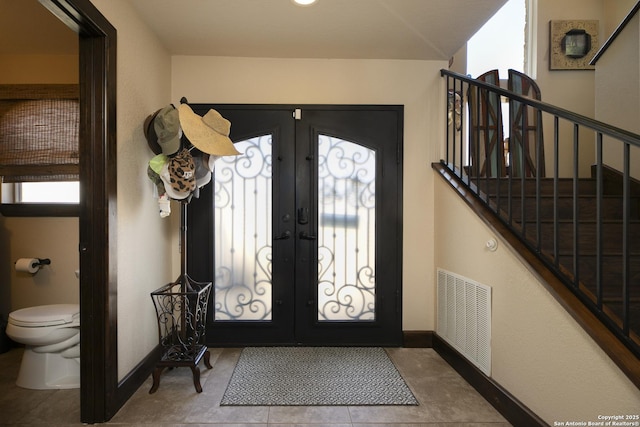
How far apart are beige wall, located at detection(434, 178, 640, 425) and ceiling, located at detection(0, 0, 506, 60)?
1.26 metres

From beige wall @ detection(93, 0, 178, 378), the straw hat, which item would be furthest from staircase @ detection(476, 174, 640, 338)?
beige wall @ detection(93, 0, 178, 378)

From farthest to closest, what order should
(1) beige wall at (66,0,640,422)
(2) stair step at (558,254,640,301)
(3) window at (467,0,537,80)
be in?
(3) window at (467,0,537,80), (2) stair step at (558,254,640,301), (1) beige wall at (66,0,640,422)

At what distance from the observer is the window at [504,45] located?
415 cm

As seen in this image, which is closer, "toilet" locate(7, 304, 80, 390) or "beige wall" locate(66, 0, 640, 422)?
"beige wall" locate(66, 0, 640, 422)

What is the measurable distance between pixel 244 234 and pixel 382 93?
1.67 m

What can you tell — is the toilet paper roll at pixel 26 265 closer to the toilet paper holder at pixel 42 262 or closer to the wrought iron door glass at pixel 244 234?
the toilet paper holder at pixel 42 262

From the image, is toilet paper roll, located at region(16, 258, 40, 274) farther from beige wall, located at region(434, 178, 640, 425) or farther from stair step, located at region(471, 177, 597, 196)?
stair step, located at region(471, 177, 597, 196)

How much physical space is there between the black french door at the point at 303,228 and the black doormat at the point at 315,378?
180 mm

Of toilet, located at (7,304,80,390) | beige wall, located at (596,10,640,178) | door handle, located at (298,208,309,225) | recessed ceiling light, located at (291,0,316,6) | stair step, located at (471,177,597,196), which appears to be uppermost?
recessed ceiling light, located at (291,0,316,6)

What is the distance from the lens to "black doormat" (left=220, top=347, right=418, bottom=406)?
7.18 ft

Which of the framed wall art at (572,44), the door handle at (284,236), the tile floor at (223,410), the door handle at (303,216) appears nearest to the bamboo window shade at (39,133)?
the tile floor at (223,410)

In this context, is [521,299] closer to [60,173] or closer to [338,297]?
[338,297]

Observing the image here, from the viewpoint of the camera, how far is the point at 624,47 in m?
2.68

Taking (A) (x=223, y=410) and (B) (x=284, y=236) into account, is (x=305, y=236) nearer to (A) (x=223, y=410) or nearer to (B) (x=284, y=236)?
(B) (x=284, y=236)
